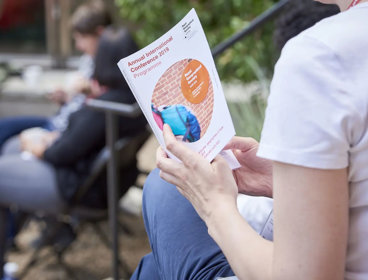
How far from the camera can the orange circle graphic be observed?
50.6 inches

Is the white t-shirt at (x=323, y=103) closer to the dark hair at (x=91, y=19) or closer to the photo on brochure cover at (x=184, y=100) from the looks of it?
the photo on brochure cover at (x=184, y=100)

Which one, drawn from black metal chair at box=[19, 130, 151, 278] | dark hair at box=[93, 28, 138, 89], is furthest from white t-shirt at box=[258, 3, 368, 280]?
dark hair at box=[93, 28, 138, 89]

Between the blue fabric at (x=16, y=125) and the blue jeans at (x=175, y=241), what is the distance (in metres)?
2.06

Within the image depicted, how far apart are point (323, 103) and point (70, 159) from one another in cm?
210

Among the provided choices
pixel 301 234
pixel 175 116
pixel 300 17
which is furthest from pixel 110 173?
pixel 301 234

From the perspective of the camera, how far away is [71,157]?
2.95 meters

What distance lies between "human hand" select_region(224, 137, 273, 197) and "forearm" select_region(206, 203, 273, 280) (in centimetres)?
29

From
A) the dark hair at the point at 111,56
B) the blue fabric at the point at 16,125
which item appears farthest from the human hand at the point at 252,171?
the blue fabric at the point at 16,125

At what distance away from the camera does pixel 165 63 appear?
50.3 inches

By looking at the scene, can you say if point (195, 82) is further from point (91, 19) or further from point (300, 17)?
point (91, 19)

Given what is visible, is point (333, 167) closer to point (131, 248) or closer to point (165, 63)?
point (165, 63)

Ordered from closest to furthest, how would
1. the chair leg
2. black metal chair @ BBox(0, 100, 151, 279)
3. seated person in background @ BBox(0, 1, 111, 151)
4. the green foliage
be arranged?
black metal chair @ BBox(0, 100, 151, 279) < the chair leg < seated person in background @ BBox(0, 1, 111, 151) < the green foliage

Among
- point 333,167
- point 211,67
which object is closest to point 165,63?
point 211,67

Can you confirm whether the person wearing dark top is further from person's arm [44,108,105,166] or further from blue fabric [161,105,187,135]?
blue fabric [161,105,187,135]
